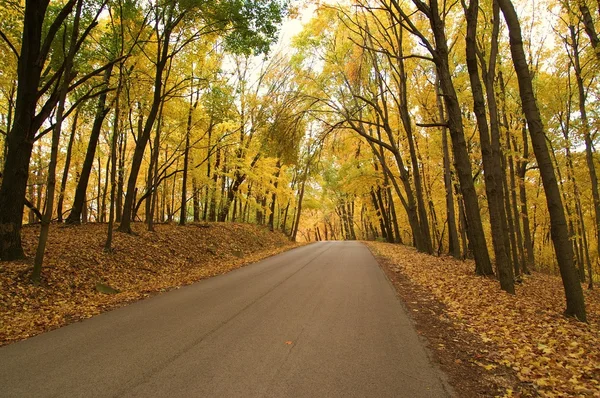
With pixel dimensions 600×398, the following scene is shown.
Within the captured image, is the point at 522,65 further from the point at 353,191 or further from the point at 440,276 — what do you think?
the point at 353,191

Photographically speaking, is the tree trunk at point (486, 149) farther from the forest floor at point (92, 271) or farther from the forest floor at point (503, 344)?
the forest floor at point (92, 271)

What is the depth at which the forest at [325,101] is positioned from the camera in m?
9.09

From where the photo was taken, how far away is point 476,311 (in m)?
6.69

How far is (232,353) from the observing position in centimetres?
441

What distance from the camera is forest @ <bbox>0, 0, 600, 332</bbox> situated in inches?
358

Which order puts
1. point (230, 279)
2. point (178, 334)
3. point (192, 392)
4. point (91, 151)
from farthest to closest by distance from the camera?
point (91, 151) < point (230, 279) < point (178, 334) < point (192, 392)

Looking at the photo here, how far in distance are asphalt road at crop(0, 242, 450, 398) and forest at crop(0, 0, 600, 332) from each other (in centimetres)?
376

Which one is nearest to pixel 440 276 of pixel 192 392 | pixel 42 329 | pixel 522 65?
pixel 522 65

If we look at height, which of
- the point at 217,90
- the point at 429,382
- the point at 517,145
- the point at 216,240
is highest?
the point at 217,90

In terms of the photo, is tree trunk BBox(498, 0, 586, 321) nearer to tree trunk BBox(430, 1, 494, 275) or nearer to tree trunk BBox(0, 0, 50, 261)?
tree trunk BBox(430, 1, 494, 275)

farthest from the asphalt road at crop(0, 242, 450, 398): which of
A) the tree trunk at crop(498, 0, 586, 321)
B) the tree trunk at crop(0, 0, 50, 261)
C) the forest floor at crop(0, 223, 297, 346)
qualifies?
the tree trunk at crop(0, 0, 50, 261)

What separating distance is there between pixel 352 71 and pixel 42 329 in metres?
16.7

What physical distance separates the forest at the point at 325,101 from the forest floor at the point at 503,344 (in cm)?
133

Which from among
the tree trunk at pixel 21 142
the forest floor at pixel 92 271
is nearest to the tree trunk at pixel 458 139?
the forest floor at pixel 92 271
